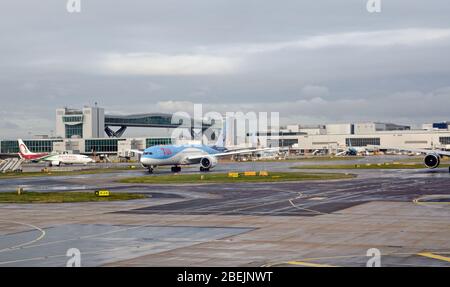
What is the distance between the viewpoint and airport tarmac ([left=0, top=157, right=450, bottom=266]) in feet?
79.1

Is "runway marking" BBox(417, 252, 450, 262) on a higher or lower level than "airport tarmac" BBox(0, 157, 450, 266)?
higher

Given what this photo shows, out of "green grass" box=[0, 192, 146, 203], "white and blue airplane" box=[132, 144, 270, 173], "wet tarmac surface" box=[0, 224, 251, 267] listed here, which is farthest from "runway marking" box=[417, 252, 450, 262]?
"white and blue airplane" box=[132, 144, 270, 173]

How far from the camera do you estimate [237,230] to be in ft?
106

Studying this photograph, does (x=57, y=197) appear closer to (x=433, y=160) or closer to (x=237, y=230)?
(x=237, y=230)

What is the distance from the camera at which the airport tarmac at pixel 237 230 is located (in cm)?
2411

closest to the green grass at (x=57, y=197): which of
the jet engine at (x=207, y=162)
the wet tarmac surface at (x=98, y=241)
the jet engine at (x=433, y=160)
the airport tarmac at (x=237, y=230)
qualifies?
the airport tarmac at (x=237, y=230)

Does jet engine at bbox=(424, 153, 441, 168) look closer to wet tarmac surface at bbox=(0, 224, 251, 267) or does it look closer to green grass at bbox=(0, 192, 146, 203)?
green grass at bbox=(0, 192, 146, 203)

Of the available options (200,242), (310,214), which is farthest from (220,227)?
(310,214)

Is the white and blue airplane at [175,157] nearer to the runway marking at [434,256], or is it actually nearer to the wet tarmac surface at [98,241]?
the wet tarmac surface at [98,241]

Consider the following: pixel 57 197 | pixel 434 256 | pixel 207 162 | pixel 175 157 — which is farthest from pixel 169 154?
pixel 434 256

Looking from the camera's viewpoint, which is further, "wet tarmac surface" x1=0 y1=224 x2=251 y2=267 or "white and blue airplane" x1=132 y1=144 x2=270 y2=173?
"white and blue airplane" x1=132 y1=144 x2=270 y2=173
